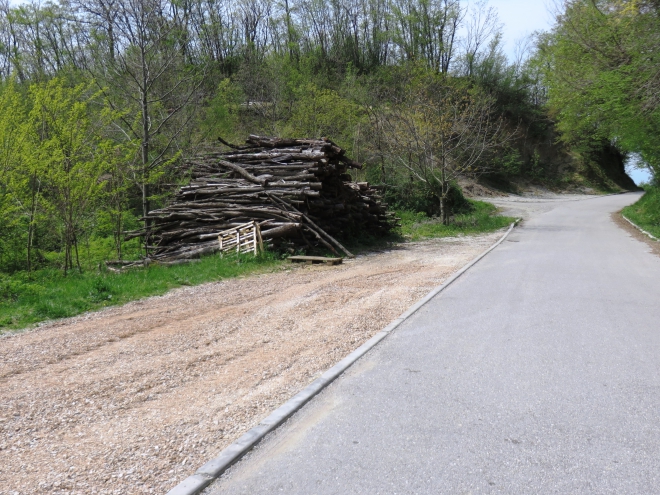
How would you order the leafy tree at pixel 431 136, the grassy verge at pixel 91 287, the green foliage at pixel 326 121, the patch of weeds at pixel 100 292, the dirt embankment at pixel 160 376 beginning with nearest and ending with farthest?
the dirt embankment at pixel 160 376, the grassy verge at pixel 91 287, the patch of weeds at pixel 100 292, the leafy tree at pixel 431 136, the green foliage at pixel 326 121

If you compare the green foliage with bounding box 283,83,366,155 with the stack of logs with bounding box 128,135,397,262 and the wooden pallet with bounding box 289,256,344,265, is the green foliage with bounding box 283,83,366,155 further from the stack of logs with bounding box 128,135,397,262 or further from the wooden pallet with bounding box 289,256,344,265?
the wooden pallet with bounding box 289,256,344,265

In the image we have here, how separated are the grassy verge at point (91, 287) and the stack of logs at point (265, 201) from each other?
4.89 feet

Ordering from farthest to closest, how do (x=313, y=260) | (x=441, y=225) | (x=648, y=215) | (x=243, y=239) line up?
1. (x=648, y=215)
2. (x=441, y=225)
3. (x=243, y=239)
4. (x=313, y=260)

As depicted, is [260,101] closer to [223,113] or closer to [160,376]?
[223,113]

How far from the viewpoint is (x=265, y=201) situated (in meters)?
16.5

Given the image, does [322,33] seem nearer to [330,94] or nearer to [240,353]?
[330,94]

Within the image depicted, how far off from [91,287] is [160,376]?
531 cm

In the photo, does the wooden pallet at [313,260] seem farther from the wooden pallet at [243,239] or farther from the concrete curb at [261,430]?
the concrete curb at [261,430]

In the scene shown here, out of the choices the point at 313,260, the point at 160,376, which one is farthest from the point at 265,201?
the point at 160,376

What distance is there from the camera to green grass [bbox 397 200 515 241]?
23.3 meters

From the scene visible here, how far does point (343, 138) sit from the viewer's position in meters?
31.3

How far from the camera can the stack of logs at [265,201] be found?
1592 cm

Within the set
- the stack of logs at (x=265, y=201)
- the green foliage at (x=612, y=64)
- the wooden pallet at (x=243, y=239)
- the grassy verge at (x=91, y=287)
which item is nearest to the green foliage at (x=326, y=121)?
the green foliage at (x=612, y=64)

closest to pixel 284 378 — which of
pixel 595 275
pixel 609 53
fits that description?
pixel 595 275
